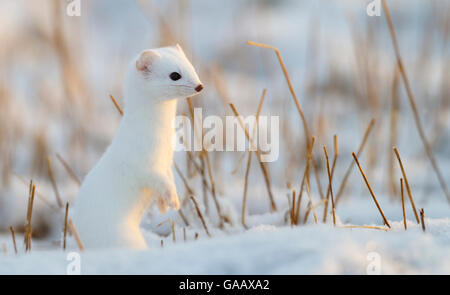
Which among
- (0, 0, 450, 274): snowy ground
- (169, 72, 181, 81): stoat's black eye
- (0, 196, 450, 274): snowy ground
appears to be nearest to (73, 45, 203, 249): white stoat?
(169, 72, 181, 81): stoat's black eye

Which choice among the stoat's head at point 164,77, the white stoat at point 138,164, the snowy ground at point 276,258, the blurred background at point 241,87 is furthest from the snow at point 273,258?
the blurred background at point 241,87

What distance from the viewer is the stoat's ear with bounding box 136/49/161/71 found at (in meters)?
1.01

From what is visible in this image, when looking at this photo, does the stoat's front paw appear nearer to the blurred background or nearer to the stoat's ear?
the stoat's ear

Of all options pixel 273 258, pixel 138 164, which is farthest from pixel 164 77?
pixel 273 258

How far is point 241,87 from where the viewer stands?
3229 millimetres

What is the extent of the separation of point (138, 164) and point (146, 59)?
0.75ft

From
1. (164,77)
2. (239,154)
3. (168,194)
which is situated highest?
(164,77)

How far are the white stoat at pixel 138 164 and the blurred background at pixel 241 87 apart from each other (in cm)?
30

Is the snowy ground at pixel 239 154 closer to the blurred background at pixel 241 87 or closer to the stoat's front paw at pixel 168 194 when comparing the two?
the blurred background at pixel 241 87

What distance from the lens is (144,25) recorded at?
13.6 feet

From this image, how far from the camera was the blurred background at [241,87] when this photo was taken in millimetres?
1911

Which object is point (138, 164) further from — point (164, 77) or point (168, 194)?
point (164, 77)
